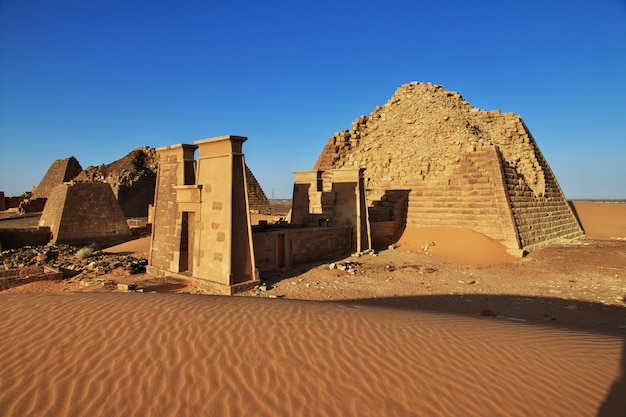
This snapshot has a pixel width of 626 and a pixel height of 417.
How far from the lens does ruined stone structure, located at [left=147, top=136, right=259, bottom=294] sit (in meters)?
9.45

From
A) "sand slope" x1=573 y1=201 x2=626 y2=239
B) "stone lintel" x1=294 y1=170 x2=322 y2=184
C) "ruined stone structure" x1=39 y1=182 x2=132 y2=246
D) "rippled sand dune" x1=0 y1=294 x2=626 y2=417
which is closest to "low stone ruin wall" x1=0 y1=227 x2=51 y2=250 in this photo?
"ruined stone structure" x1=39 y1=182 x2=132 y2=246

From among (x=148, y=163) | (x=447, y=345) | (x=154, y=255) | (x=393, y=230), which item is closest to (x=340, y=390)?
(x=447, y=345)

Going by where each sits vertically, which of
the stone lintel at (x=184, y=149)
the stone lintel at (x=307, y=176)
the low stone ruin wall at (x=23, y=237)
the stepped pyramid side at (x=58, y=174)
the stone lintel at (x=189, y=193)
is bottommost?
the low stone ruin wall at (x=23, y=237)

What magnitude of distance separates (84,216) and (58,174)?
22.9 m

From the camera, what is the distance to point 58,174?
35.1 meters

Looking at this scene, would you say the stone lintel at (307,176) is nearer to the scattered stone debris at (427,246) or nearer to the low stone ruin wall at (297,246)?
the low stone ruin wall at (297,246)

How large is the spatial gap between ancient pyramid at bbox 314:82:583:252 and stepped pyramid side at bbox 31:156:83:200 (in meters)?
24.5

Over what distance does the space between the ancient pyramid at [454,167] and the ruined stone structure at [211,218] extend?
9.61m

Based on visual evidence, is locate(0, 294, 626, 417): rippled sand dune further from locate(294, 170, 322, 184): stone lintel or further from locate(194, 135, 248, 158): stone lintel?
locate(294, 170, 322, 184): stone lintel

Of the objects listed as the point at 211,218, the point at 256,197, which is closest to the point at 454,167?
the point at 211,218

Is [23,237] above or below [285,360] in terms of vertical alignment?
above

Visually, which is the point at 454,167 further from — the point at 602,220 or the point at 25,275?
the point at 602,220

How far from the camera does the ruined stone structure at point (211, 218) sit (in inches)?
372

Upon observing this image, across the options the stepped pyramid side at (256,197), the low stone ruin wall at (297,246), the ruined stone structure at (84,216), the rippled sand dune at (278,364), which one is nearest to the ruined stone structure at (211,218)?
the low stone ruin wall at (297,246)
